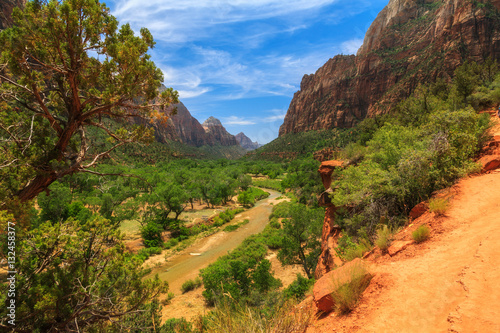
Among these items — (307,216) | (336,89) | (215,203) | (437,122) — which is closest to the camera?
(437,122)

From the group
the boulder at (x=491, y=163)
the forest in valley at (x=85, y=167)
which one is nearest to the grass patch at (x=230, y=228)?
the forest in valley at (x=85, y=167)

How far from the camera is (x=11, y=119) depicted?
177 inches

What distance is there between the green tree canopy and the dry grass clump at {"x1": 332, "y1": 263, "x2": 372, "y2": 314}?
560cm

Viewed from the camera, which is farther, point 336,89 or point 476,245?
point 336,89

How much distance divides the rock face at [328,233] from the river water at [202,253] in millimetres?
11781

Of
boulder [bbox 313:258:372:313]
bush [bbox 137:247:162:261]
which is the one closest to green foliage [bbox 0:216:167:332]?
boulder [bbox 313:258:372:313]

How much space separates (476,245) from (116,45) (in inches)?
323

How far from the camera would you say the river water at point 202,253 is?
18656 mm

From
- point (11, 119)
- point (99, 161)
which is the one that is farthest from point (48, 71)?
point (99, 161)

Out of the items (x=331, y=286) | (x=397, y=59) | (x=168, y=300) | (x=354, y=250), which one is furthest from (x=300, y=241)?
(x=397, y=59)

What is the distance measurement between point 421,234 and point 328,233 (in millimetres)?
6233

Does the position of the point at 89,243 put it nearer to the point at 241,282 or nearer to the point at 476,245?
the point at 476,245

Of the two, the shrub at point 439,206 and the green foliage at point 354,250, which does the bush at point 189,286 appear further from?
the shrub at point 439,206

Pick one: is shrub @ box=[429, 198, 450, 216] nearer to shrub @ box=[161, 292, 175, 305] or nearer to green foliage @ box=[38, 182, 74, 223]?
shrub @ box=[161, 292, 175, 305]
